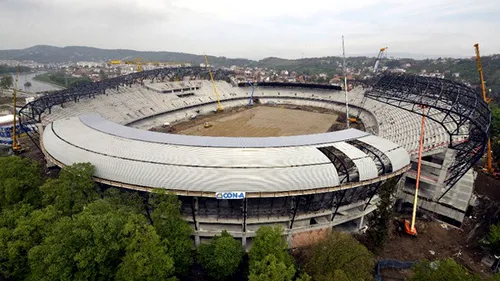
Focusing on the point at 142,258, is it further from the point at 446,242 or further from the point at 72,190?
the point at 446,242

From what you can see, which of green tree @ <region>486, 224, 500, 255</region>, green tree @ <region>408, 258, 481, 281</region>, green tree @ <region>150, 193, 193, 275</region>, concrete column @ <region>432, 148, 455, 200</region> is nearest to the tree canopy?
green tree @ <region>150, 193, 193, 275</region>

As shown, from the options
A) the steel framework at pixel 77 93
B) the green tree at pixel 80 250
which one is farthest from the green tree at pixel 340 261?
the steel framework at pixel 77 93

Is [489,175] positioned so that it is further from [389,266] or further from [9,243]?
[9,243]

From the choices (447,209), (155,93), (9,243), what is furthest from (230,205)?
(155,93)

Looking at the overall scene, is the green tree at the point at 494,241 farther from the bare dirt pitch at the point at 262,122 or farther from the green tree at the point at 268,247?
the bare dirt pitch at the point at 262,122

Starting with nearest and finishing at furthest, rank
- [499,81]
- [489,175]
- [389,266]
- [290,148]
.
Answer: [389,266] < [290,148] < [489,175] < [499,81]

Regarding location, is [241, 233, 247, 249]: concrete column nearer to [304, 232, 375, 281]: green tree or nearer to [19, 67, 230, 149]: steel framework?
[304, 232, 375, 281]: green tree
